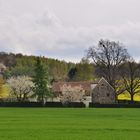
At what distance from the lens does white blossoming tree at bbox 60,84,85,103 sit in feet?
394

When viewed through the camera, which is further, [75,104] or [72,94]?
[72,94]

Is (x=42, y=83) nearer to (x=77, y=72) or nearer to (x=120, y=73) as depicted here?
(x=120, y=73)

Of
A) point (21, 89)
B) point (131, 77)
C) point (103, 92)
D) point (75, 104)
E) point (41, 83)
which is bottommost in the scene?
point (75, 104)

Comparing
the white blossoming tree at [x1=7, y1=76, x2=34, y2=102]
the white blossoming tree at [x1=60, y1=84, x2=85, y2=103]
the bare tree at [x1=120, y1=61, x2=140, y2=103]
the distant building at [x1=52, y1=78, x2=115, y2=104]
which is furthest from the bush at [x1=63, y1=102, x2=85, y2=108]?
the white blossoming tree at [x1=7, y1=76, x2=34, y2=102]

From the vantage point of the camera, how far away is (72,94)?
124 meters

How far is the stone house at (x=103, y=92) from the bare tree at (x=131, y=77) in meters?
4.41

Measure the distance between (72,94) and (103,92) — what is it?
11376mm

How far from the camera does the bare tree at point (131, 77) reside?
4658 inches
